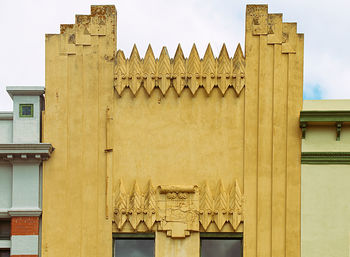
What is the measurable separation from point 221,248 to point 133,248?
2362 mm

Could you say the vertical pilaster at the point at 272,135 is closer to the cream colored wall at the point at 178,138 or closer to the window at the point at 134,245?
the cream colored wall at the point at 178,138

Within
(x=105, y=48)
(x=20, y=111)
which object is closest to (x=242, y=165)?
(x=105, y=48)

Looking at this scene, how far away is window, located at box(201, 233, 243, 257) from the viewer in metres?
19.1

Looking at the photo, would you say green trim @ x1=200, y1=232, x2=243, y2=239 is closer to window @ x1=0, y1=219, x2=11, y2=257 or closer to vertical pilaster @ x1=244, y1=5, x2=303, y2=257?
vertical pilaster @ x1=244, y1=5, x2=303, y2=257

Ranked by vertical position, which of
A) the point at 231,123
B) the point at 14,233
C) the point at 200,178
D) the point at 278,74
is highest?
the point at 278,74

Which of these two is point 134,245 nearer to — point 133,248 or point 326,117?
point 133,248

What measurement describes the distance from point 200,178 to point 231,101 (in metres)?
2.29

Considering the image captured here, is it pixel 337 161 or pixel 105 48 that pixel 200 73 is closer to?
pixel 105 48

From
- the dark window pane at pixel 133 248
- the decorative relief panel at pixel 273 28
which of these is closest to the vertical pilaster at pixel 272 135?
the decorative relief panel at pixel 273 28

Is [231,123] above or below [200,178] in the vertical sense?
above

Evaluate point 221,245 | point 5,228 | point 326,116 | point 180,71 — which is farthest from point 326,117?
point 5,228

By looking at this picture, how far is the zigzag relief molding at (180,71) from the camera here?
19.7m

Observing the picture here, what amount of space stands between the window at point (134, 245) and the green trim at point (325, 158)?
15.2 ft

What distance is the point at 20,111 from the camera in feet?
65.0
